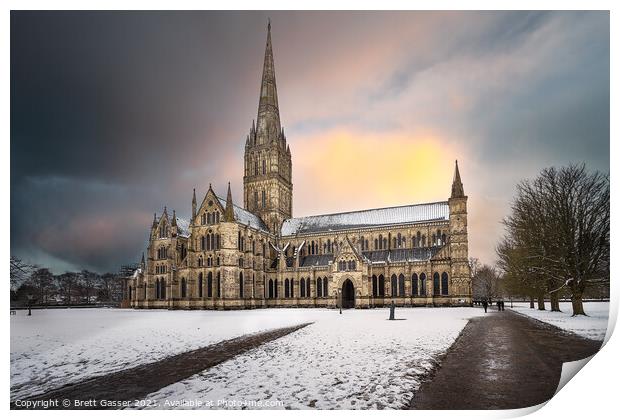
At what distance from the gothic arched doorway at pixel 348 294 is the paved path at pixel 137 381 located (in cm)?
3420

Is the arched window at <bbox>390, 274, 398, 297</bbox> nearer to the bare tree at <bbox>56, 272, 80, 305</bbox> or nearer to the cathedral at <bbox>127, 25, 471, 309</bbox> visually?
the cathedral at <bbox>127, 25, 471, 309</bbox>

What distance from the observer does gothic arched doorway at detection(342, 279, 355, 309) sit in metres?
44.0

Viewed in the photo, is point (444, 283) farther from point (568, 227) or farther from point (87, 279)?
point (87, 279)

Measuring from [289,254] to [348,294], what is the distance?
10526 millimetres

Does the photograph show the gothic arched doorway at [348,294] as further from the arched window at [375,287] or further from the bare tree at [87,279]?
the bare tree at [87,279]

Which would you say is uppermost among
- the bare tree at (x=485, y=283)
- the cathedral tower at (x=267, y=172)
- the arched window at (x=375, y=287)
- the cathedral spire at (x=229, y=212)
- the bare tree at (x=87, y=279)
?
the cathedral tower at (x=267, y=172)

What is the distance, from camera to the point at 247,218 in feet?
161

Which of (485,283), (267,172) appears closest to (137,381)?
(267,172)

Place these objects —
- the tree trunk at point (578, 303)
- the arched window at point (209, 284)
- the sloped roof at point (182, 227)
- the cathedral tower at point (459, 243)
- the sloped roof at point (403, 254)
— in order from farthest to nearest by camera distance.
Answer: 1. the sloped roof at point (182, 227)
2. the sloped roof at point (403, 254)
3. the arched window at point (209, 284)
4. the cathedral tower at point (459, 243)
5. the tree trunk at point (578, 303)

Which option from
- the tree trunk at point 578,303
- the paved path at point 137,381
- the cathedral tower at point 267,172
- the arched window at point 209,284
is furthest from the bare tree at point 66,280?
the cathedral tower at point 267,172

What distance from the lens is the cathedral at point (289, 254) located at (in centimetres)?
4212
